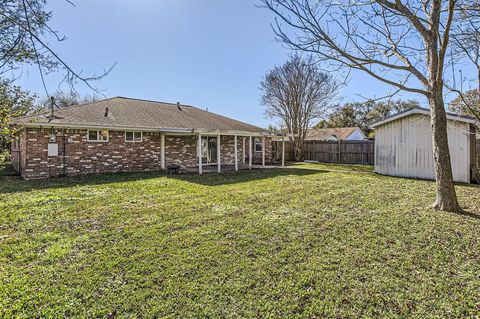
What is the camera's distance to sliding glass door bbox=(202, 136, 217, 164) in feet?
54.7

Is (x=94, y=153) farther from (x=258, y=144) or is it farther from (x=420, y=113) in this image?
(x=420, y=113)

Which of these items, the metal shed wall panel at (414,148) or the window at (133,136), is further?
the window at (133,136)

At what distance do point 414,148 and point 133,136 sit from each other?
13228mm

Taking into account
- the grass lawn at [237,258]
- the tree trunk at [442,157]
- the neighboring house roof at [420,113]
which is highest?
the neighboring house roof at [420,113]

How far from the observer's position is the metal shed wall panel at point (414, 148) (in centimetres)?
1091

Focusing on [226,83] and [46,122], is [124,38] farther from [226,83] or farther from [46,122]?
[226,83]

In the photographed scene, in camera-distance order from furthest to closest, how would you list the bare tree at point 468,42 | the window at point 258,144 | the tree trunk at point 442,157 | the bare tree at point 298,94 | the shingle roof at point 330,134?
the shingle roof at point 330,134
the bare tree at point 298,94
the window at point 258,144
the tree trunk at point 442,157
the bare tree at point 468,42

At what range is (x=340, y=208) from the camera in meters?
6.58

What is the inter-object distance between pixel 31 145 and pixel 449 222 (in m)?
13.9

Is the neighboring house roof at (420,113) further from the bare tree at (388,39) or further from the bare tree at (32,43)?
the bare tree at (32,43)

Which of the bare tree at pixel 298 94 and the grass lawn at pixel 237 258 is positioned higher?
the bare tree at pixel 298 94

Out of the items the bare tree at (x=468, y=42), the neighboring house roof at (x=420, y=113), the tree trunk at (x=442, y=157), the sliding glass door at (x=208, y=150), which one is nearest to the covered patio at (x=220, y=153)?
the sliding glass door at (x=208, y=150)

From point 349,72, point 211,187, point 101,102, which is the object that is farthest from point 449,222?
point 101,102

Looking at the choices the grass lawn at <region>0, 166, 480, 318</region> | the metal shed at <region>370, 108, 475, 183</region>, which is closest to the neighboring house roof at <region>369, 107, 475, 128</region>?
the metal shed at <region>370, 108, 475, 183</region>
